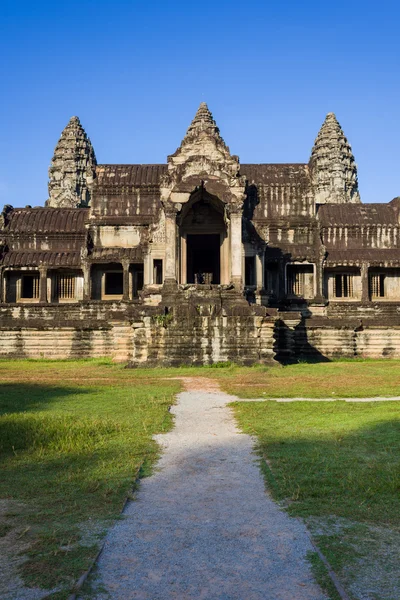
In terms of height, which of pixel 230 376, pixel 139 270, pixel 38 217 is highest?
pixel 38 217

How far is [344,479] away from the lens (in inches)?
276

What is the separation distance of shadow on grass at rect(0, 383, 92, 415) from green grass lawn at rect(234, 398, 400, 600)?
4.53 meters

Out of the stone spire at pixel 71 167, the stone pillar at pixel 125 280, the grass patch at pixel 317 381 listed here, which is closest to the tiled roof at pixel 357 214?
the stone pillar at pixel 125 280

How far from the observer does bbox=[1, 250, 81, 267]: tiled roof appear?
35.4 meters

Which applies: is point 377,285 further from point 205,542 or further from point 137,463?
point 205,542

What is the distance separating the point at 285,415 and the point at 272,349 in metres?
12.4

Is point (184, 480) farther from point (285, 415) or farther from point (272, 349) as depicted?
point (272, 349)

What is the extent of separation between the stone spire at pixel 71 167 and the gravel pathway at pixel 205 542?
54948 millimetres

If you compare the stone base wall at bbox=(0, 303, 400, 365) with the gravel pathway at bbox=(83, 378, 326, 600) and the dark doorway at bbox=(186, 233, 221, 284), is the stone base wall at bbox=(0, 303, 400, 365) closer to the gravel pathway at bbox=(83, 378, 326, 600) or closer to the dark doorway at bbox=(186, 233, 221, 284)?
the dark doorway at bbox=(186, 233, 221, 284)

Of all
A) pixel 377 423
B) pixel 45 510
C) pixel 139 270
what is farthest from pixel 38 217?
pixel 45 510

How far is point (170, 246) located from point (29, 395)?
41.1ft

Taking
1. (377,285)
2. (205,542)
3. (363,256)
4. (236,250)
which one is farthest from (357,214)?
(205,542)

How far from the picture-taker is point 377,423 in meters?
10.6

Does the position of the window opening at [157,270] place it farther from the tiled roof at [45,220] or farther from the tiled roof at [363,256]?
the tiled roof at [363,256]
